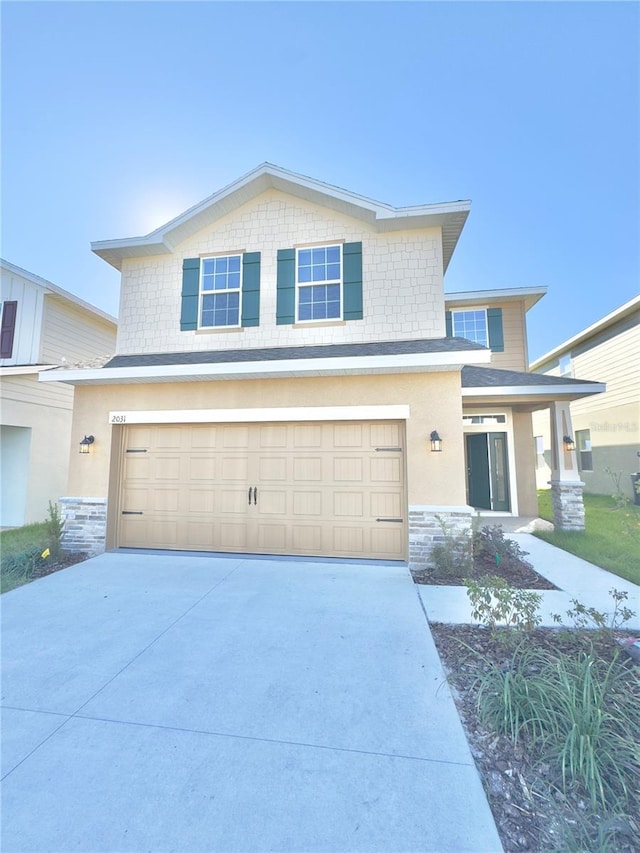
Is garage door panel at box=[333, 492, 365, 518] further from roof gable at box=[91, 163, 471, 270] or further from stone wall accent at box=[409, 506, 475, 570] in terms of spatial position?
roof gable at box=[91, 163, 471, 270]

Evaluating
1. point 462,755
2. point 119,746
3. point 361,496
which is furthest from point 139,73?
point 462,755

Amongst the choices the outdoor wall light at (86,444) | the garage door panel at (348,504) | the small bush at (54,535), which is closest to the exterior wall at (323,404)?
the outdoor wall light at (86,444)

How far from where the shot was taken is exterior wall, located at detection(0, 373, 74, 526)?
966 centimetres

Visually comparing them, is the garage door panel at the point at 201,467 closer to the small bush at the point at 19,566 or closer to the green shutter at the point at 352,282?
the small bush at the point at 19,566

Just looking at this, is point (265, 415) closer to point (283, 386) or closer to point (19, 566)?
point (283, 386)

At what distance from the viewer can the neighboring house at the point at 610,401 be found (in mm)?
13844

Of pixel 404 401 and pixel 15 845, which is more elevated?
pixel 404 401

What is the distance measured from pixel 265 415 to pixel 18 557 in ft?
15.3

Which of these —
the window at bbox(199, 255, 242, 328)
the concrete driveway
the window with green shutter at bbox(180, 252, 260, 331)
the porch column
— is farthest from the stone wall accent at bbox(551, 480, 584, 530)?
the window at bbox(199, 255, 242, 328)

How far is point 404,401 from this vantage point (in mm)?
6305

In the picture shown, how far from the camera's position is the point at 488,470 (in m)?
11.3

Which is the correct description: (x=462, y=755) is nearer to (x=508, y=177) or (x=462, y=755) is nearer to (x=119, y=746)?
(x=119, y=746)

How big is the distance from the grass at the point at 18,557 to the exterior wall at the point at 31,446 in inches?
66.8

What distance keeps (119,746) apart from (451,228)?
8.39 m
